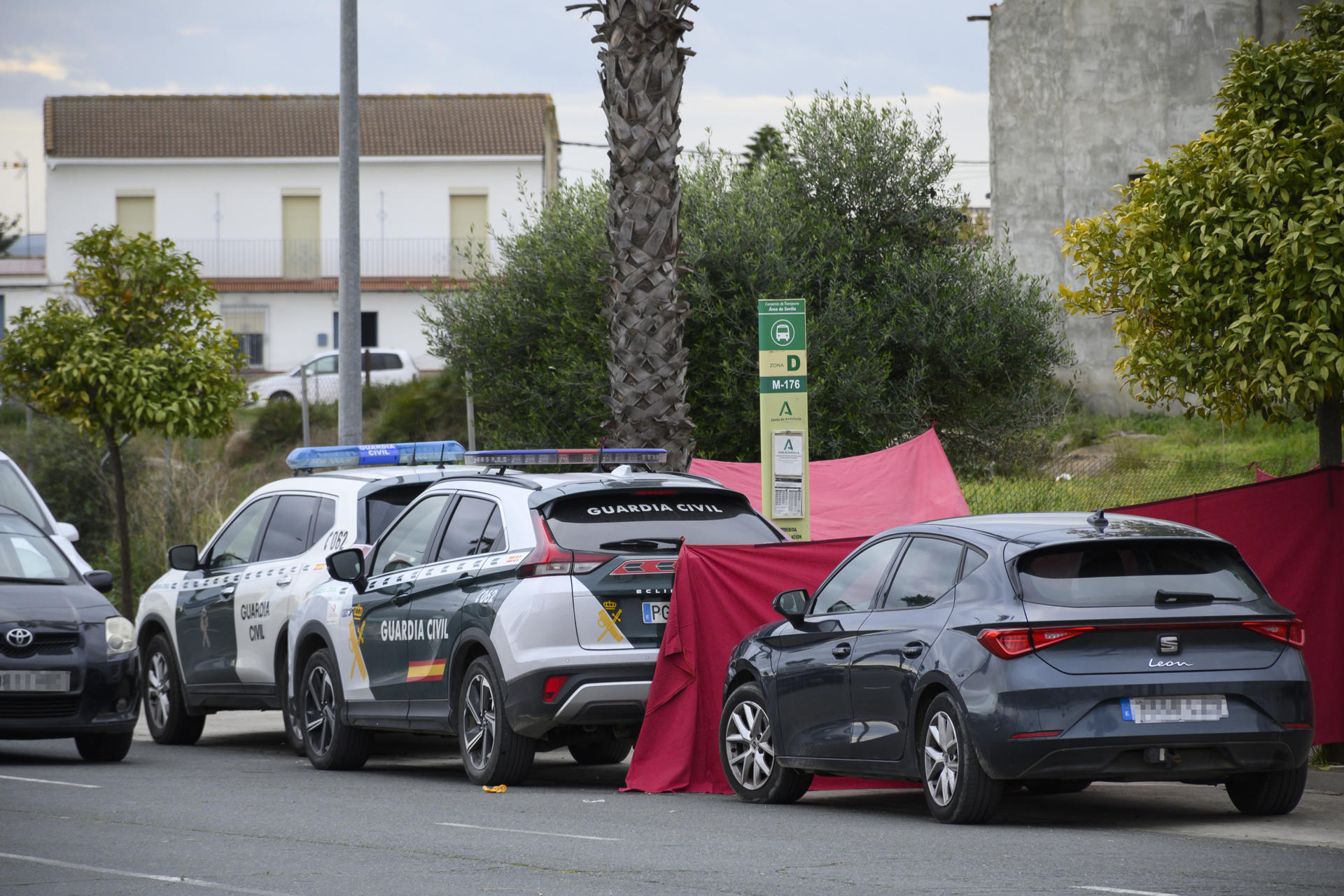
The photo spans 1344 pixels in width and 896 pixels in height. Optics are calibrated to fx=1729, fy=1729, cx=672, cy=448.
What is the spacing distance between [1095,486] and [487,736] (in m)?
11.1

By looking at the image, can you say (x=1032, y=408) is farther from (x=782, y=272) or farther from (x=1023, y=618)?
(x=1023, y=618)

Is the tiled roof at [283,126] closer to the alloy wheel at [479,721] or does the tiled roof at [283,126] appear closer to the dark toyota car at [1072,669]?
the alloy wheel at [479,721]

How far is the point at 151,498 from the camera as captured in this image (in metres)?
24.8

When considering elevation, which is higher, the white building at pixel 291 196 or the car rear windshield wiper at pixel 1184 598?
the white building at pixel 291 196

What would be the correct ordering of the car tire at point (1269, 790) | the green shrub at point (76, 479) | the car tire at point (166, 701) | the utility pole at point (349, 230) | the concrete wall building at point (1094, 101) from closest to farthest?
the car tire at point (1269, 790), the car tire at point (166, 701), the utility pole at point (349, 230), the green shrub at point (76, 479), the concrete wall building at point (1094, 101)

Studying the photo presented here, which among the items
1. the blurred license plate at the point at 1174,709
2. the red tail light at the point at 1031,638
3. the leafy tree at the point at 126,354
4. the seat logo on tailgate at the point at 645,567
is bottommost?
the blurred license plate at the point at 1174,709

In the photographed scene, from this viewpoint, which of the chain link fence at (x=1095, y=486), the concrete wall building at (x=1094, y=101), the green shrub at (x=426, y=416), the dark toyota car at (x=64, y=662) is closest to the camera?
the dark toyota car at (x=64, y=662)

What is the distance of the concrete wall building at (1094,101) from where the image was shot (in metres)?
36.0

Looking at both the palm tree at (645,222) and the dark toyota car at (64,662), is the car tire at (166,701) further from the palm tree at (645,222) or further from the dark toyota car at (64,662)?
the palm tree at (645,222)

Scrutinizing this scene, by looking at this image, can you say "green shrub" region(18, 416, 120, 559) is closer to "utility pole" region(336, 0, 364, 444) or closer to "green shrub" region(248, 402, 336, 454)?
"green shrub" region(248, 402, 336, 454)

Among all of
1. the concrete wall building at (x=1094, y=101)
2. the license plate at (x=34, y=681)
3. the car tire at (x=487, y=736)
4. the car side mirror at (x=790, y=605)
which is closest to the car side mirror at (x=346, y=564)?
the car tire at (x=487, y=736)

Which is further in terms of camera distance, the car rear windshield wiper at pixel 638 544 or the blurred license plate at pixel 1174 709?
the car rear windshield wiper at pixel 638 544

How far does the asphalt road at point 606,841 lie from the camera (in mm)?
6820

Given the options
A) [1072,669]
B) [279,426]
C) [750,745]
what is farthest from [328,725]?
[279,426]
